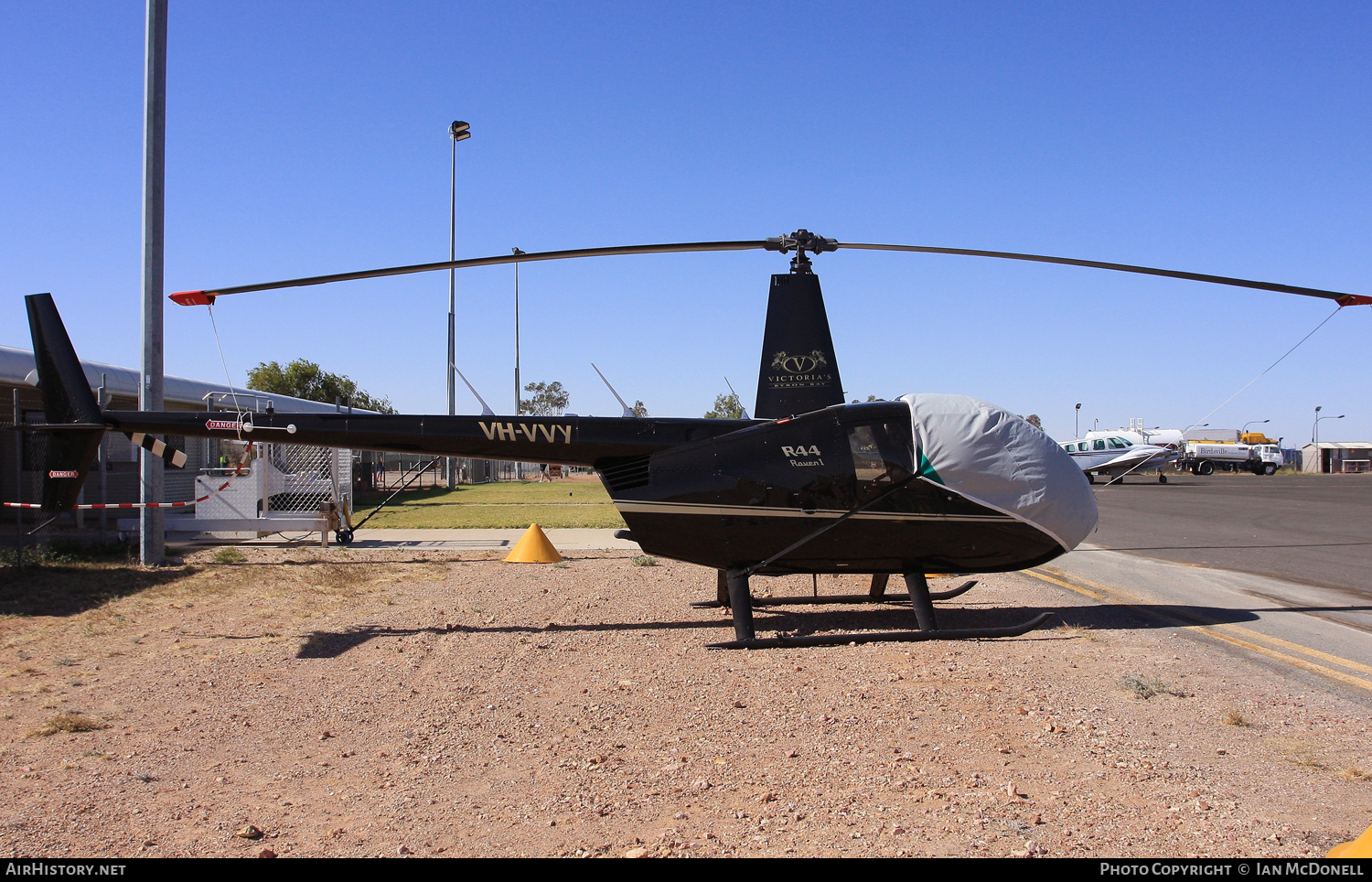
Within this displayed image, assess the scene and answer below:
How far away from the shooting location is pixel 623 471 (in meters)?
8.09

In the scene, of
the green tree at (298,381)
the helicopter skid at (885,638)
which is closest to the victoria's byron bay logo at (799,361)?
the helicopter skid at (885,638)

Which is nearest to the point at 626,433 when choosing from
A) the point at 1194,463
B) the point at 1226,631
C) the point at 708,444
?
the point at 708,444

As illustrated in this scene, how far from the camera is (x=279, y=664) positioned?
6.77 meters

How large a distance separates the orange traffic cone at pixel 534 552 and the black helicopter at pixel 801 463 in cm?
482

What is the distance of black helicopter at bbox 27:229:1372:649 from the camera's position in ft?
25.3

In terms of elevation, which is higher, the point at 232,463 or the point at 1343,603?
the point at 232,463

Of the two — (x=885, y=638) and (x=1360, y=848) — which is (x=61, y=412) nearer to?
(x=885, y=638)

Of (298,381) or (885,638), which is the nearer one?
(885,638)

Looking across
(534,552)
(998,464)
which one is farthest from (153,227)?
(998,464)

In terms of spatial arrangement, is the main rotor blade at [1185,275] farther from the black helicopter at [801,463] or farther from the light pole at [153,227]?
the light pole at [153,227]

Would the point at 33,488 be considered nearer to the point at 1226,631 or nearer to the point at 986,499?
the point at 986,499

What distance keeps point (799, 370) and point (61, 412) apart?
7.36 m

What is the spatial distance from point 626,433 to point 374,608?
357 cm

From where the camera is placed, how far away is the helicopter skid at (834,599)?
9.10 meters
